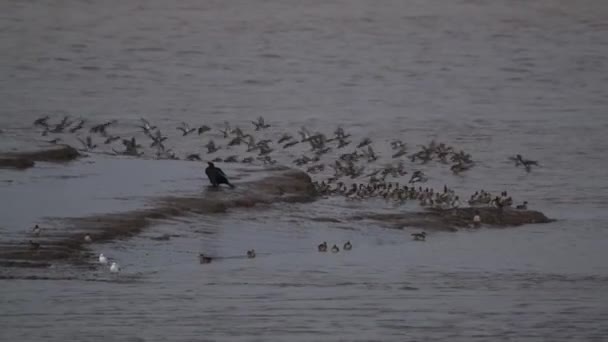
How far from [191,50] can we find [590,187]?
1580 cm

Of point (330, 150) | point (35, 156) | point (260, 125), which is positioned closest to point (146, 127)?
point (260, 125)

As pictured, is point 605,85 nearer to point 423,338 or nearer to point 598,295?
point 598,295

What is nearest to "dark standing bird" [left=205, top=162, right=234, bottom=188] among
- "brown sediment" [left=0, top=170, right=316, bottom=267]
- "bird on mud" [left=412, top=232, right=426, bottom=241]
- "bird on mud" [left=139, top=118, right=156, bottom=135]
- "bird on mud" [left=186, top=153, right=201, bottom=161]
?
"brown sediment" [left=0, top=170, right=316, bottom=267]

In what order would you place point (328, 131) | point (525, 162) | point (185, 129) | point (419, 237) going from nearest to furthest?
point (419, 237), point (525, 162), point (185, 129), point (328, 131)

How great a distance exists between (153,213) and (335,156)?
243 inches

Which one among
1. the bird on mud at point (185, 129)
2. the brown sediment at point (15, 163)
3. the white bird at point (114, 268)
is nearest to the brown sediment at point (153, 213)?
the white bird at point (114, 268)

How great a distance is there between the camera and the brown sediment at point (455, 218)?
15.7 meters

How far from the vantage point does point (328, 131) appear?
23328mm

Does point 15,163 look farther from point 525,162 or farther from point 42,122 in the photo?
point 42,122

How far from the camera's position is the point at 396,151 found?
823 inches

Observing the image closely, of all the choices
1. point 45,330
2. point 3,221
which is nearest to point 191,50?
point 3,221

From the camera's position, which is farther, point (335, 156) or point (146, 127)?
point (146, 127)

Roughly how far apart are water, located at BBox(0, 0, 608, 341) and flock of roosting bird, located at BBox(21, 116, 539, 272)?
0.87 ft

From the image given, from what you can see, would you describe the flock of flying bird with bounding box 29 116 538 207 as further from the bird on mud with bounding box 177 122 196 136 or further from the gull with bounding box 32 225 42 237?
the gull with bounding box 32 225 42 237
